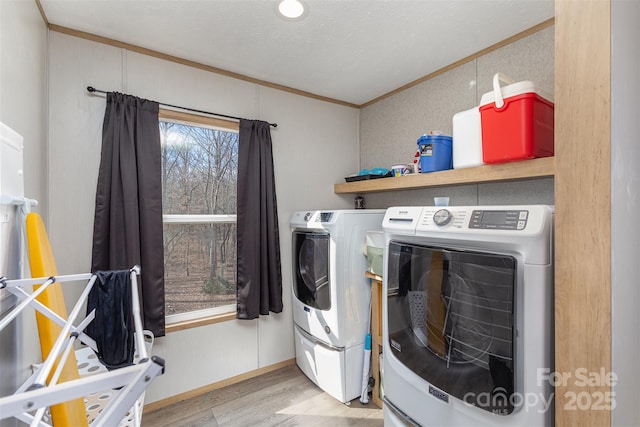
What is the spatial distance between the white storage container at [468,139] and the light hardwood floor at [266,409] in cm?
177

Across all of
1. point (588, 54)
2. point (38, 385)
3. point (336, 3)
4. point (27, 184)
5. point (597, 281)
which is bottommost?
point (38, 385)

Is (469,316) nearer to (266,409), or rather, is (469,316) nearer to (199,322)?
(266,409)

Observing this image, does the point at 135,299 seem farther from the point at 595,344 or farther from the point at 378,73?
the point at 378,73

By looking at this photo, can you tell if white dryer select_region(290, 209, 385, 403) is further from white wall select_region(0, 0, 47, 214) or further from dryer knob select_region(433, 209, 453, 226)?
white wall select_region(0, 0, 47, 214)

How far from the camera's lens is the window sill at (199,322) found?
2.11 metres

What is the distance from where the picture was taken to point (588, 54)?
881 millimetres

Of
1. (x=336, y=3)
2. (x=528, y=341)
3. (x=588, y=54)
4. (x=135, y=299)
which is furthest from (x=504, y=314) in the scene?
(x=336, y=3)

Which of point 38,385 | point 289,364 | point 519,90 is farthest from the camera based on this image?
point 289,364

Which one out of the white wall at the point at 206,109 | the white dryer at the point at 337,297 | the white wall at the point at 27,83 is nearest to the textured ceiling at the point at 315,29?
the white wall at the point at 206,109

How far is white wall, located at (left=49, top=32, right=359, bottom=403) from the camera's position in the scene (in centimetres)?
177

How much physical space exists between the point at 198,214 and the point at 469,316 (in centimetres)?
197

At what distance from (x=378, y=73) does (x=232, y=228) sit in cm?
177

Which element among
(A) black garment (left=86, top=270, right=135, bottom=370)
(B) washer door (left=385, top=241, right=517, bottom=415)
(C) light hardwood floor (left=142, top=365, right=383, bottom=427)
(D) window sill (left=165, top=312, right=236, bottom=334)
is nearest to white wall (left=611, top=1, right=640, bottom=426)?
(B) washer door (left=385, top=241, right=517, bottom=415)

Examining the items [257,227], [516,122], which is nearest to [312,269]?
[257,227]
